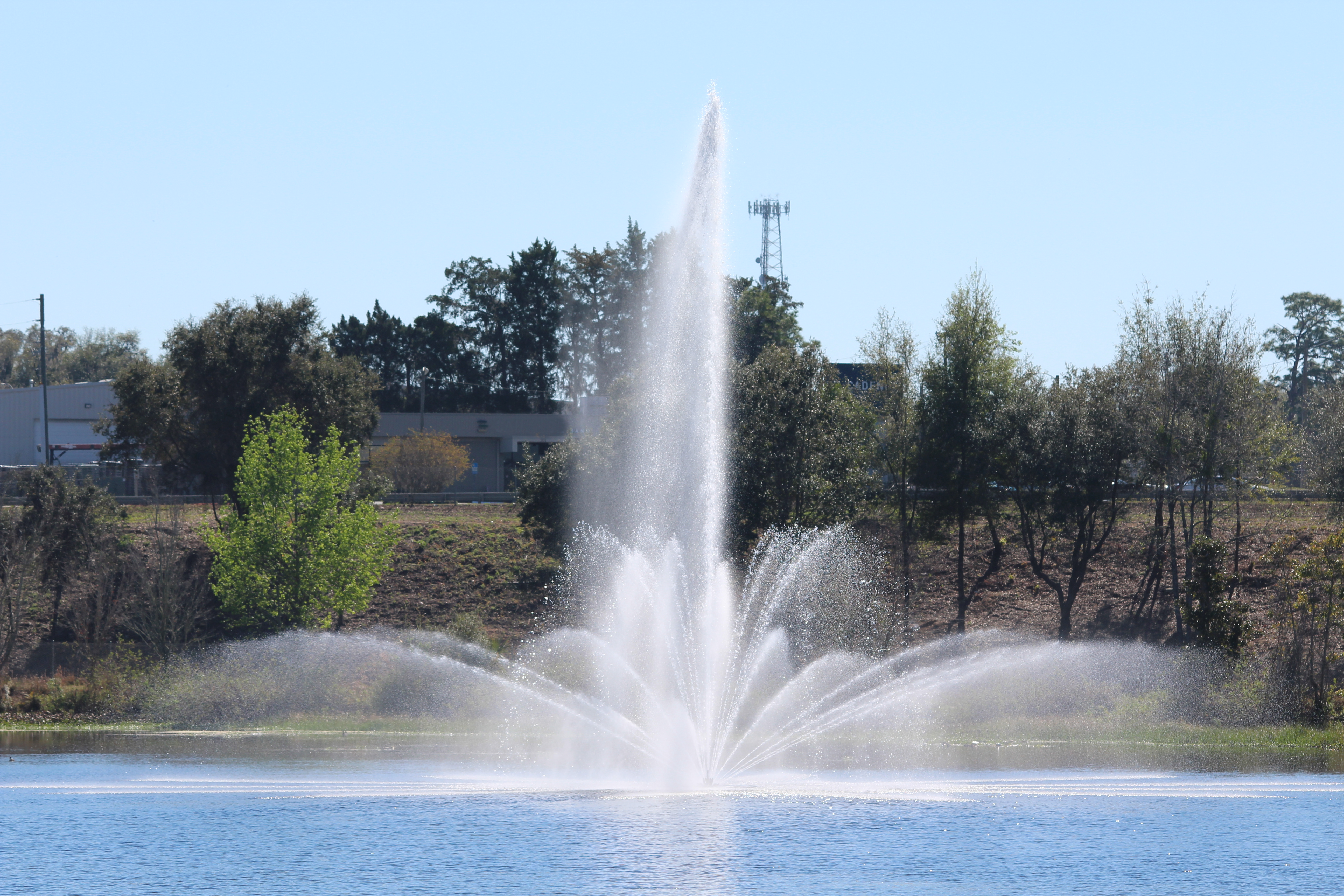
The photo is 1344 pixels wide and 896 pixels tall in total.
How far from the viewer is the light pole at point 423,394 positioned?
4215 inches

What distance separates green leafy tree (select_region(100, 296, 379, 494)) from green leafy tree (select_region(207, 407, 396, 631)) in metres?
10.3

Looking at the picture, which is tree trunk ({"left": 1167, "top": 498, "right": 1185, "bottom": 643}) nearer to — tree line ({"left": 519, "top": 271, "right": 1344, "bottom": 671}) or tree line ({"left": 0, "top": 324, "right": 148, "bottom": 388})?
tree line ({"left": 519, "top": 271, "right": 1344, "bottom": 671})

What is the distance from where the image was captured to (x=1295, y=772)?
3572 centimetres

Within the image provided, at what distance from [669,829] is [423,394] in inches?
3395

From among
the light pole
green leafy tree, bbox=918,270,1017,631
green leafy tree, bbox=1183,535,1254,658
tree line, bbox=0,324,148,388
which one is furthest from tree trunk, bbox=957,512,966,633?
tree line, bbox=0,324,148,388

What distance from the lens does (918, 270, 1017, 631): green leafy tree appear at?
193ft

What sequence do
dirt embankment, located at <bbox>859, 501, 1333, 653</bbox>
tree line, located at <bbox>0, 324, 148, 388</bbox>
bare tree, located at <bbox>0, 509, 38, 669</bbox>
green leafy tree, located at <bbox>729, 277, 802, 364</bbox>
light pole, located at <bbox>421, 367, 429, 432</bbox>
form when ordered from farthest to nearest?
tree line, located at <bbox>0, 324, 148, 388</bbox>
light pole, located at <bbox>421, 367, 429, 432</bbox>
green leafy tree, located at <bbox>729, 277, 802, 364</bbox>
dirt embankment, located at <bbox>859, 501, 1333, 653</bbox>
bare tree, located at <bbox>0, 509, 38, 669</bbox>

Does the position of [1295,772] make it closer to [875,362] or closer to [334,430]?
[875,362]

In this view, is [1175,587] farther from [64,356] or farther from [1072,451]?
[64,356]

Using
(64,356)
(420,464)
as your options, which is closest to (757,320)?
(420,464)

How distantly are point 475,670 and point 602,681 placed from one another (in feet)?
12.6

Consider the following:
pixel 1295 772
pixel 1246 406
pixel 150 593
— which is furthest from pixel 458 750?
pixel 1246 406

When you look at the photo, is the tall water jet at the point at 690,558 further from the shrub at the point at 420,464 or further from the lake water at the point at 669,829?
the shrub at the point at 420,464

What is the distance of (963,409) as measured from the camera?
58812 mm
